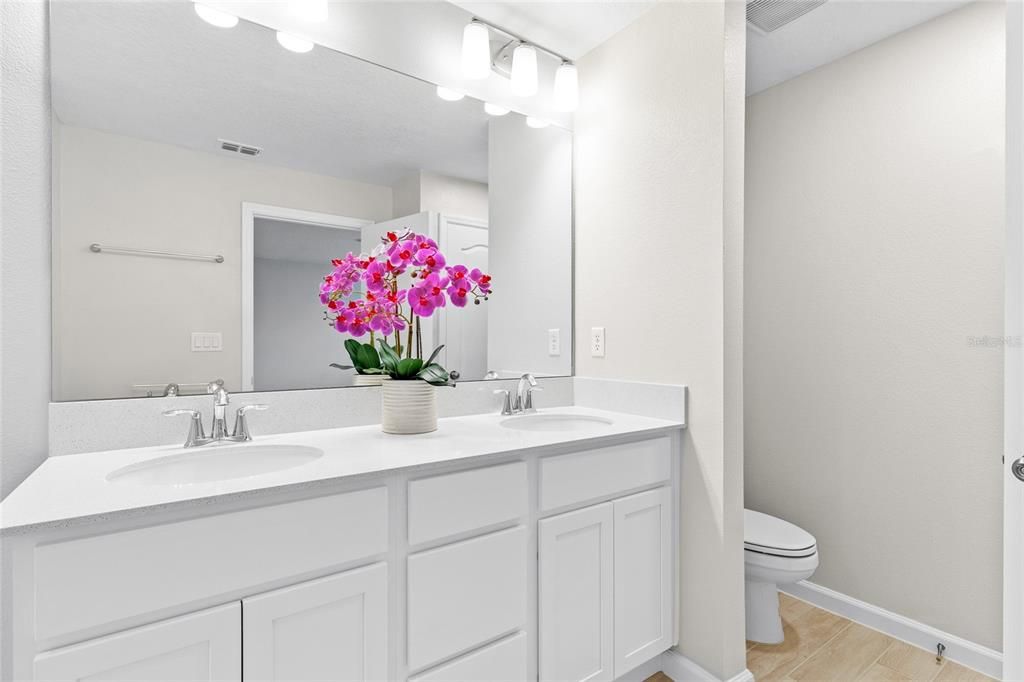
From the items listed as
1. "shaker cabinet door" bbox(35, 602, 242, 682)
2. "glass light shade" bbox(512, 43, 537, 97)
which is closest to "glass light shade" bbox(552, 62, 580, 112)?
"glass light shade" bbox(512, 43, 537, 97)

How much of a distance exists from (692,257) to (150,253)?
1.60 meters

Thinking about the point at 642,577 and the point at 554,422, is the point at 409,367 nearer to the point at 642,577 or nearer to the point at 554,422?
the point at 554,422

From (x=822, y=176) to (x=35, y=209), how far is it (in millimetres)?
2722

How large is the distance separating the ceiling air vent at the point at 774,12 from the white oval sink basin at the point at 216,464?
7.12 feet

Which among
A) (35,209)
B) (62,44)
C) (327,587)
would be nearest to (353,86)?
(62,44)

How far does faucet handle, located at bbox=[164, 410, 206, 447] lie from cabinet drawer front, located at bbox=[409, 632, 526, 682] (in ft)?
2.62

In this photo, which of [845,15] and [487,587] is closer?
[487,587]

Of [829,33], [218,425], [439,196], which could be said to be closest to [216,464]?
[218,425]

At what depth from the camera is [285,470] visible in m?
1.13

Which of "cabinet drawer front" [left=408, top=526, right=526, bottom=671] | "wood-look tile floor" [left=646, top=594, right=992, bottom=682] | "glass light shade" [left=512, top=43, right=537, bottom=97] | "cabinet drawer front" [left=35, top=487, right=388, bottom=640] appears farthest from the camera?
"glass light shade" [left=512, top=43, right=537, bottom=97]

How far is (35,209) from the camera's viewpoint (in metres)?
1.18

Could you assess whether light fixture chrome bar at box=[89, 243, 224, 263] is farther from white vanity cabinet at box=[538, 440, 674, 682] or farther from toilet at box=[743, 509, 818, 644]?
toilet at box=[743, 509, 818, 644]

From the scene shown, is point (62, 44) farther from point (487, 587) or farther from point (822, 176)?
point (822, 176)

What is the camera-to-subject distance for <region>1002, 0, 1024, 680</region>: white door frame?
0.99 metres
